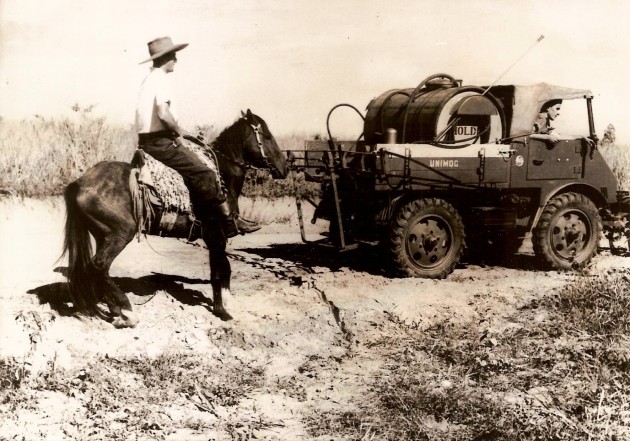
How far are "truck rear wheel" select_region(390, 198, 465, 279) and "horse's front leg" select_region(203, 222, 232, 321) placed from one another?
2.42m

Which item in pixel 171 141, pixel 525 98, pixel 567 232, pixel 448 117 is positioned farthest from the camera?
pixel 567 232

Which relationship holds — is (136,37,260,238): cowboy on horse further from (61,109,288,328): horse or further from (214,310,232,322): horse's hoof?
(214,310,232,322): horse's hoof

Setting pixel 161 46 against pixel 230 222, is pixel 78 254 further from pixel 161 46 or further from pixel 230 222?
pixel 161 46

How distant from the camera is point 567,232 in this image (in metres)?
10.3

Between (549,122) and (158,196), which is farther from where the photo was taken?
(549,122)

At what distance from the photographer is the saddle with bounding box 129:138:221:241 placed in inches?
286

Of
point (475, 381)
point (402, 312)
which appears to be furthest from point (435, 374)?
point (402, 312)

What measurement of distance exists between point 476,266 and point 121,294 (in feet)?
18.2

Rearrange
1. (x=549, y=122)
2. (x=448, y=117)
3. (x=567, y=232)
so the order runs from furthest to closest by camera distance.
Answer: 1. (x=549, y=122)
2. (x=567, y=232)
3. (x=448, y=117)

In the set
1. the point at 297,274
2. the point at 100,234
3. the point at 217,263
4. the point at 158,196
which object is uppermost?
the point at 158,196

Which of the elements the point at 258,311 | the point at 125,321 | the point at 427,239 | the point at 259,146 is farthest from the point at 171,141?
the point at 427,239

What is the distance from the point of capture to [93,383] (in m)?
6.02

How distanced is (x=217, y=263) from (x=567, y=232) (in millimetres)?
5365

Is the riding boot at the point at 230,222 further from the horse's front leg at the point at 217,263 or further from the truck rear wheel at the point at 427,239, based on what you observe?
the truck rear wheel at the point at 427,239
